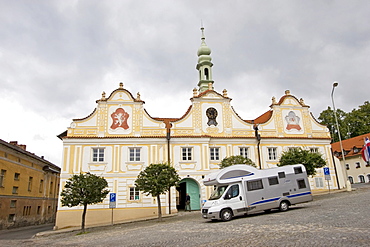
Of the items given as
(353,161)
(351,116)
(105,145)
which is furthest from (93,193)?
(351,116)

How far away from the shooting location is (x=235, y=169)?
18.9m

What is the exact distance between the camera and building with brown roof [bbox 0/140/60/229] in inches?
1128

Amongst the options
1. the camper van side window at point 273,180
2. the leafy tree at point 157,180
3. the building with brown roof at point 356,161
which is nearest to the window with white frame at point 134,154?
the leafy tree at point 157,180

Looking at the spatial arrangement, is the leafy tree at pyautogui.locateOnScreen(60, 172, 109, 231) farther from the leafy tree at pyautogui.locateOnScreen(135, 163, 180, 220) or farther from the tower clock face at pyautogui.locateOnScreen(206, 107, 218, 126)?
the tower clock face at pyautogui.locateOnScreen(206, 107, 218, 126)

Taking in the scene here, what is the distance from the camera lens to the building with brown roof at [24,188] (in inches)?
1128

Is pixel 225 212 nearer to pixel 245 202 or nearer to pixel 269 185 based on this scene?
pixel 245 202

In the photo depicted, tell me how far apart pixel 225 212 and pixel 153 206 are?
10.9 metres

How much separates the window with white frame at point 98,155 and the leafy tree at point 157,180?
680cm

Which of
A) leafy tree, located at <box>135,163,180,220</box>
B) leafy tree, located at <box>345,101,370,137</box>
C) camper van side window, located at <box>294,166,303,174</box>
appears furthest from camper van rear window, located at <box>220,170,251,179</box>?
leafy tree, located at <box>345,101,370,137</box>

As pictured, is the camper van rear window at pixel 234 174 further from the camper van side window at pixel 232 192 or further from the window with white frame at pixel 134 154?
the window with white frame at pixel 134 154

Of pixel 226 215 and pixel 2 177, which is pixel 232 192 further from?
pixel 2 177

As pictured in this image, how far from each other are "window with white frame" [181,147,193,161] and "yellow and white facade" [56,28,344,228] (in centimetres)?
9

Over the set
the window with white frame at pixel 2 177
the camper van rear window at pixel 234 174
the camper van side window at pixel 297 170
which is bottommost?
the camper van rear window at pixel 234 174

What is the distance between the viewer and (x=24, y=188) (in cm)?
3266
